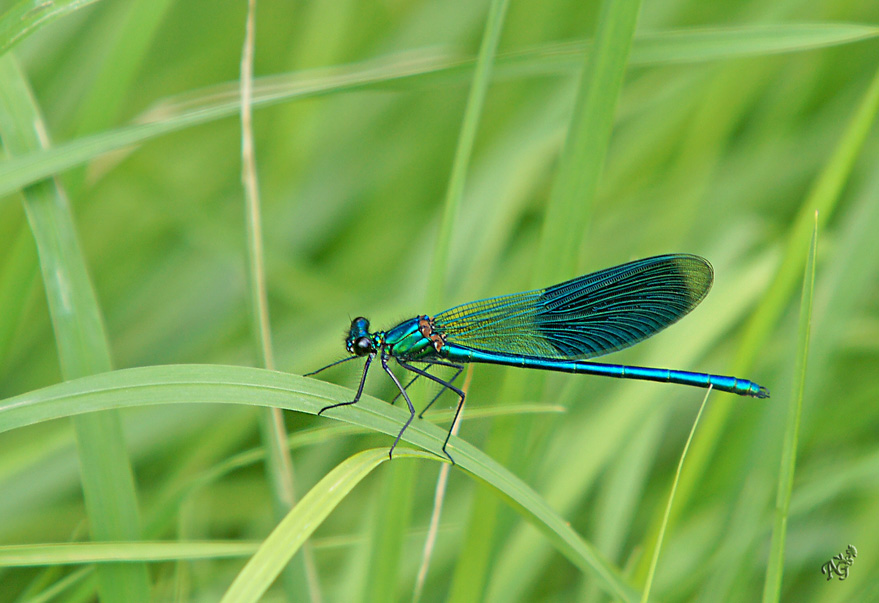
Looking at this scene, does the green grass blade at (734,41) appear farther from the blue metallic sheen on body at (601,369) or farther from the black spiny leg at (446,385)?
the black spiny leg at (446,385)

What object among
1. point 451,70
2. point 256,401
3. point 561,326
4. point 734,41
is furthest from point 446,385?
point 734,41

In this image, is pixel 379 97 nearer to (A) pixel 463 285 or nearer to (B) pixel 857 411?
(A) pixel 463 285

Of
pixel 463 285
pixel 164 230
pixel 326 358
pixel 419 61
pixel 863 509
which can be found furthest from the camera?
pixel 164 230

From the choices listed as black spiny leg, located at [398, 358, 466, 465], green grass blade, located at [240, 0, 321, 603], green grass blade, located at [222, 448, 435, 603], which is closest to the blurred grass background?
black spiny leg, located at [398, 358, 466, 465]

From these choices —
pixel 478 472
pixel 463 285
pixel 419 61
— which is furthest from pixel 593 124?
pixel 463 285

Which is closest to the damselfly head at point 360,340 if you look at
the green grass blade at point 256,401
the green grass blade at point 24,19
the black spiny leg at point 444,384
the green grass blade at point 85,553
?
the black spiny leg at point 444,384

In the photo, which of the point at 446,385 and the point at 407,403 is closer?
the point at 407,403

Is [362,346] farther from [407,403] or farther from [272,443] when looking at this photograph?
[272,443]
